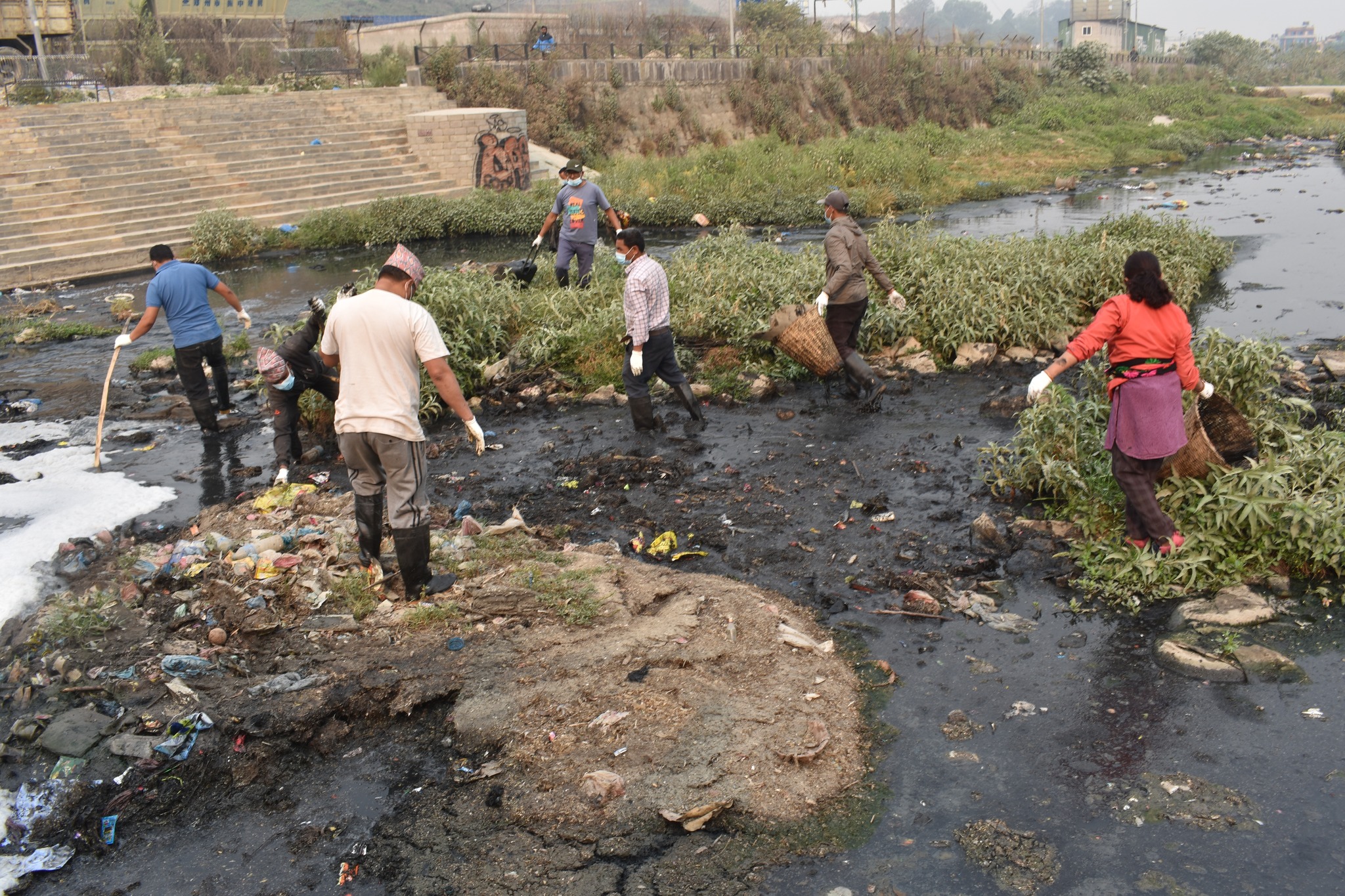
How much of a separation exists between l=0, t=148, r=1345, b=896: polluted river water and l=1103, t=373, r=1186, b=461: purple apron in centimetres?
83

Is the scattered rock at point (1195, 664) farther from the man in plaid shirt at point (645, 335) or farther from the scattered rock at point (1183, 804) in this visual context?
the man in plaid shirt at point (645, 335)

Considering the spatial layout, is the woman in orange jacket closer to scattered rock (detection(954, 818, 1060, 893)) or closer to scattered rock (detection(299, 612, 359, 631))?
scattered rock (detection(954, 818, 1060, 893))

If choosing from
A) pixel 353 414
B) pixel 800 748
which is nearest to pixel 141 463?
pixel 353 414

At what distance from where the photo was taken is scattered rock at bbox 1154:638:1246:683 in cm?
433

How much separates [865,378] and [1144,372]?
330 cm

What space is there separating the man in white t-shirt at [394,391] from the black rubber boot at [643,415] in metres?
2.69

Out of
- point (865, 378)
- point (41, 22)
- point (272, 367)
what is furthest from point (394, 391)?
point (41, 22)

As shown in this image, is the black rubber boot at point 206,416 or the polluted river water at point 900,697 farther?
the black rubber boot at point 206,416

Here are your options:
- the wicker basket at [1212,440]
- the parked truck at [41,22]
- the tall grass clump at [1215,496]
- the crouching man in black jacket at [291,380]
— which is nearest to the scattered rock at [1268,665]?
the tall grass clump at [1215,496]

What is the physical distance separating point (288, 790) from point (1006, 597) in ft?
11.8

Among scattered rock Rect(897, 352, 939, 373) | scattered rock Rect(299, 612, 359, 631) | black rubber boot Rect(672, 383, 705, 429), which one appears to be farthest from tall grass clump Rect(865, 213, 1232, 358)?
scattered rock Rect(299, 612, 359, 631)

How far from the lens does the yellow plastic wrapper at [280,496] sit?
6395 millimetres

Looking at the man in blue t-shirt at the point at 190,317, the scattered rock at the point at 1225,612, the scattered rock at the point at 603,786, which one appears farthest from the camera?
the man in blue t-shirt at the point at 190,317

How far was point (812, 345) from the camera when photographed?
825 centimetres
